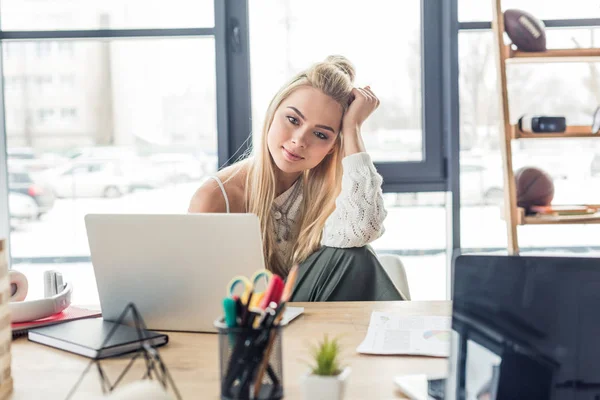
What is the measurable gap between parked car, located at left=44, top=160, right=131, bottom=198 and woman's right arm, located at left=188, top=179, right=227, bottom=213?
98 centimetres

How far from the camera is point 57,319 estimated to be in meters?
1.30

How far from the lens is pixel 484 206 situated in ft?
9.41

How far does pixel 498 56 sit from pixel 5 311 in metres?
2.08

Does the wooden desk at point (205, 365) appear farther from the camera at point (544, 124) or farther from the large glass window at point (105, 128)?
the large glass window at point (105, 128)

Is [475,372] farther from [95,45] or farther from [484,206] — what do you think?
[95,45]

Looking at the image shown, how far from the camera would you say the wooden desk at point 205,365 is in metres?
0.94

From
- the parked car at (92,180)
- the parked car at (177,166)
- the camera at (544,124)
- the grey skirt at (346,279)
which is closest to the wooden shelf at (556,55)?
the camera at (544,124)

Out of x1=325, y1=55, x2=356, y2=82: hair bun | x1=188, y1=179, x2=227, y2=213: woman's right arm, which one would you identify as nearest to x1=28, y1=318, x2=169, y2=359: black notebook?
x1=188, y1=179, x2=227, y2=213: woman's right arm

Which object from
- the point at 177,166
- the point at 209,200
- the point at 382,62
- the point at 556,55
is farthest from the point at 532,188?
the point at 177,166

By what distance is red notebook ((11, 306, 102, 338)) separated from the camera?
124cm

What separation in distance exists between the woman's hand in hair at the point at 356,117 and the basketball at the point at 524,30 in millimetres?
747

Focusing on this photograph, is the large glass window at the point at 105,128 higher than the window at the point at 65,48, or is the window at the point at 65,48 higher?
the window at the point at 65,48

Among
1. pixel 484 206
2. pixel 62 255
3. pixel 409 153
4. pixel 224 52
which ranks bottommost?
pixel 62 255

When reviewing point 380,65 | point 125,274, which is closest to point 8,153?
point 380,65
